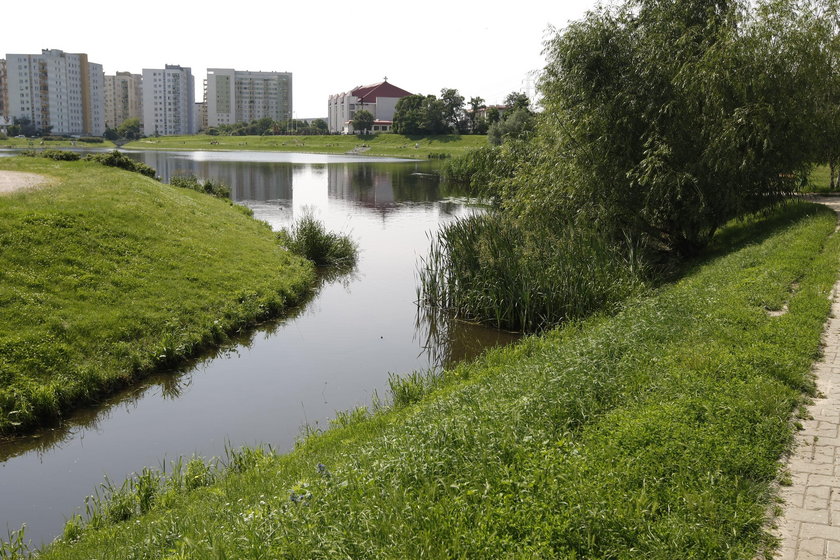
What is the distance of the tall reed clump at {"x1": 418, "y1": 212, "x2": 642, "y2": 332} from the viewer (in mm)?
13234

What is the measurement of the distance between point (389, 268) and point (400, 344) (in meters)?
7.53

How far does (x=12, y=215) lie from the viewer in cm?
1458

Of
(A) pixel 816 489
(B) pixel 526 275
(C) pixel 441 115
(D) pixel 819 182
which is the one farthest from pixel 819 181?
(C) pixel 441 115

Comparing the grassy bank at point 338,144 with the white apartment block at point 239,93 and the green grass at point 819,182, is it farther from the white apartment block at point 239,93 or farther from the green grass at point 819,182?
the white apartment block at point 239,93

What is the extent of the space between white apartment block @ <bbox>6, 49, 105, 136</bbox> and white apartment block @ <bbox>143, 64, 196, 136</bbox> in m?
30.3

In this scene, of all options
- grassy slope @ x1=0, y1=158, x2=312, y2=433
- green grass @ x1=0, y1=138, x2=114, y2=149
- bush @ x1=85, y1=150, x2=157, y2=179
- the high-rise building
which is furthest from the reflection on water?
the high-rise building

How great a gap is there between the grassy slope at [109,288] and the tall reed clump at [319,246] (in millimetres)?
964

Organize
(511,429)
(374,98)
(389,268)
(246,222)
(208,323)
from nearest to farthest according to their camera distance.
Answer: (511,429) → (208,323) → (389,268) → (246,222) → (374,98)

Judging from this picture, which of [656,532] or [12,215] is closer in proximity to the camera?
[656,532]

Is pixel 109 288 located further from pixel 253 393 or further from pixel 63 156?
pixel 63 156

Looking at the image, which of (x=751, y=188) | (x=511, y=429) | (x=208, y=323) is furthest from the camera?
(x=751, y=188)

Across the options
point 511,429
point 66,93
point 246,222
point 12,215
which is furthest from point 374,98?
point 511,429

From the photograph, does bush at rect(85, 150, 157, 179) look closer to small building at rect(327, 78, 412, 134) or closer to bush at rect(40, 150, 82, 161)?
bush at rect(40, 150, 82, 161)

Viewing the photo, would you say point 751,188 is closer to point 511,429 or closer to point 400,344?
point 400,344
